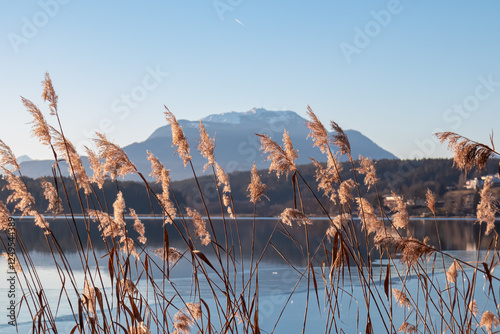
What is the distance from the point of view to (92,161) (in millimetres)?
3244

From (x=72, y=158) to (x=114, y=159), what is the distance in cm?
32

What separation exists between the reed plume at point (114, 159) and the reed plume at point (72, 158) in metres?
0.18

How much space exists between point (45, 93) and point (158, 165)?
0.78m

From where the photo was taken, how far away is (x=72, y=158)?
314cm

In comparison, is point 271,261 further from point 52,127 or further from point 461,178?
point 461,178

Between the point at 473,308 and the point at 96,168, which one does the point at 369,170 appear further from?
the point at 96,168

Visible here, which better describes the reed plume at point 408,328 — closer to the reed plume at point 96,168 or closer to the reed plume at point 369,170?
the reed plume at point 369,170

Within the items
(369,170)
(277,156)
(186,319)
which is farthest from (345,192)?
(186,319)

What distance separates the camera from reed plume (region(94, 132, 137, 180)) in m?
2.97

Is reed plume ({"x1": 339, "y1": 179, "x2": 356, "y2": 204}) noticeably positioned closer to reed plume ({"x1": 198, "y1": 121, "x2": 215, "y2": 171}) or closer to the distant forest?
reed plume ({"x1": 198, "y1": 121, "x2": 215, "y2": 171})

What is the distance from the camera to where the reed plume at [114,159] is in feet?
9.75

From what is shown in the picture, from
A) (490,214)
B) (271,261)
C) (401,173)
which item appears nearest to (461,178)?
(401,173)

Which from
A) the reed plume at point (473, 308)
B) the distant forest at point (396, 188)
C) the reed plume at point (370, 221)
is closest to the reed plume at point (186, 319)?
the reed plume at point (370, 221)

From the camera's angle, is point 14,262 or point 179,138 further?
point 14,262
